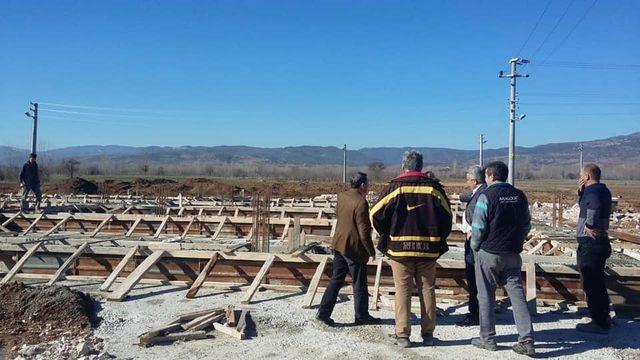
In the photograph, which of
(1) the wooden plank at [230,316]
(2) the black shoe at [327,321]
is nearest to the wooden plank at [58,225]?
(1) the wooden plank at [230,316]

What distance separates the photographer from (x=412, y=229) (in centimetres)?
467

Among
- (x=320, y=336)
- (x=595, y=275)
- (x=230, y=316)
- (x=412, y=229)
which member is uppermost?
(x=412, y=229)

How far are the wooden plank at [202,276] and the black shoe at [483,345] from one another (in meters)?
3.37

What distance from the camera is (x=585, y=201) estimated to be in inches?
206

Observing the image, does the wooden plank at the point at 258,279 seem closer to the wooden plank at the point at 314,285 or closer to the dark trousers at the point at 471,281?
the wooden plank at the point at 314,285

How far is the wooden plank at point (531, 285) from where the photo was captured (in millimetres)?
6040

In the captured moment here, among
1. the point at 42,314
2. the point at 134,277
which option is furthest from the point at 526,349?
the point at 42,314

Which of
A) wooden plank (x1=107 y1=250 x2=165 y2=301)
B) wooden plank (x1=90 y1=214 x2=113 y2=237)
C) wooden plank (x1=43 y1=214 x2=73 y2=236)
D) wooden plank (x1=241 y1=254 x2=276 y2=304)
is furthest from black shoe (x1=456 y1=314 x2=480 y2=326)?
wooden plank (x1=43 y1=214 x2=73 y2=236)

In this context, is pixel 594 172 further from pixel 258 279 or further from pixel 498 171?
pixel 258 279

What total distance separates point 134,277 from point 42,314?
1268mm

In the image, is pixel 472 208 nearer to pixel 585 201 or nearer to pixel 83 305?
pixel 585 201

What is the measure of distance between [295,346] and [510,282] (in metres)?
2.00

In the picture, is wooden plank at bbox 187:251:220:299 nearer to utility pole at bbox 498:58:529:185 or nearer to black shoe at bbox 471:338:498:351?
black shoe at bbox 471:338:498:351

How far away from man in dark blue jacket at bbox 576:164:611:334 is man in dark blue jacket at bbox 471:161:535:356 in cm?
91
